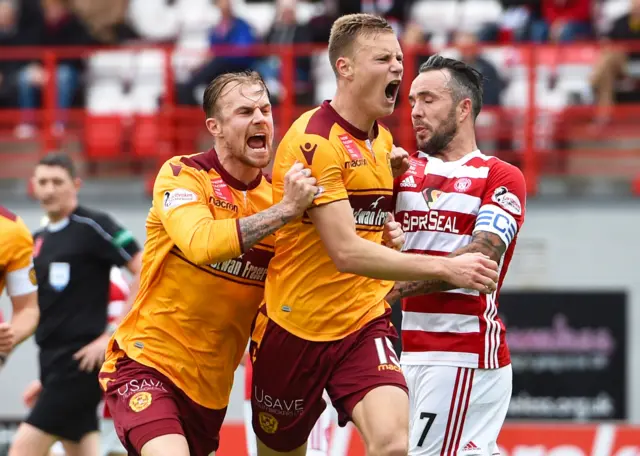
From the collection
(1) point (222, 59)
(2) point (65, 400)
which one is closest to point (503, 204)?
(2) point (65, 400)

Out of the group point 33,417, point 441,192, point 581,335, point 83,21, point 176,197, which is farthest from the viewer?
point 83,21

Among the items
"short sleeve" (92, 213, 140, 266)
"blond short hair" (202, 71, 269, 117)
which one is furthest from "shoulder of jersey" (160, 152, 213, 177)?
"short sleeve" (92, 213, 140, 266)

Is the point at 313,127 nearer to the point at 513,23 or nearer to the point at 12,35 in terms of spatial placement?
the point at 513,23

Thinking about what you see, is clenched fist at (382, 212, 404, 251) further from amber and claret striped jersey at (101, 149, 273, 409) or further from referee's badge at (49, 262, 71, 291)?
referee's badge at (49, 262, 71, 291)

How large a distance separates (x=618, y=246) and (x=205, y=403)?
729 cm

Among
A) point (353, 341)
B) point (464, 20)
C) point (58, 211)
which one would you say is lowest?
point (353, 341)

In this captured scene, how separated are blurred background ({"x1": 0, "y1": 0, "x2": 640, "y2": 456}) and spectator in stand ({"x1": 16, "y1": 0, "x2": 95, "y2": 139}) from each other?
0.8 inches

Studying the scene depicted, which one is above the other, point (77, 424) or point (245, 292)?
point (245, 292)

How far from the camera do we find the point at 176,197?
6035mm

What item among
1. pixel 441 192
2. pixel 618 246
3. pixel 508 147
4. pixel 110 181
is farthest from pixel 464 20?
pixel 441 192

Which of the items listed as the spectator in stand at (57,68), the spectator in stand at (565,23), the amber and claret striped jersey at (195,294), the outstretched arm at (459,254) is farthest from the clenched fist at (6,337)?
the spectator in stand at (565,23)

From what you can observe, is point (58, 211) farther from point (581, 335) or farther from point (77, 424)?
point (581, 335)

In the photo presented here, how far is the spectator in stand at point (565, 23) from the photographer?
44.4 ft

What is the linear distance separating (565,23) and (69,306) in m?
6.92
